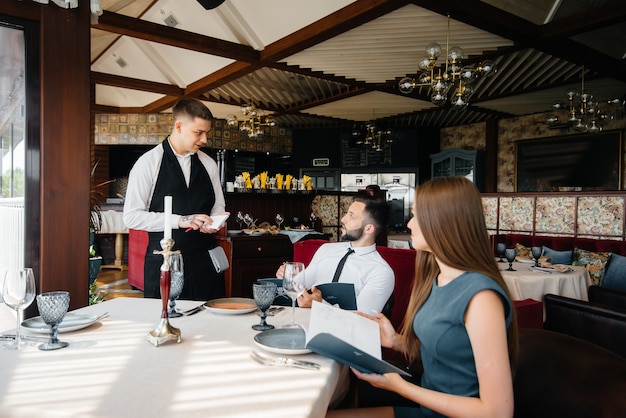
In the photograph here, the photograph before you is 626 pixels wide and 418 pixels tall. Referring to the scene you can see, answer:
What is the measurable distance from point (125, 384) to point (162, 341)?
0.29m

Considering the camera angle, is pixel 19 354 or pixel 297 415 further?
pixel 19 354

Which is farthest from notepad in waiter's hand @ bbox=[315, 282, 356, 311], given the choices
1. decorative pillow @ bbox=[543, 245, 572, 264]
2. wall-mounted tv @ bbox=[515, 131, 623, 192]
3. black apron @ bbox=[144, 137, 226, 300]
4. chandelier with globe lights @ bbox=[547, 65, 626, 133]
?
wall-mounted tv @ bbox=[515, 131, 623, 192]

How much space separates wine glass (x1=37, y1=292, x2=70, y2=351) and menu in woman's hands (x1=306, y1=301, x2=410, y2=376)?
0.72 meters

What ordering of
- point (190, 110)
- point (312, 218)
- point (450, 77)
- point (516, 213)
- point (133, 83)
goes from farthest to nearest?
point (133, 83), point (516, 213), point (312, 218), point (450, 77), point (190, 110)

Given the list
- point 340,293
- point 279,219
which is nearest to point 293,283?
point 340,293

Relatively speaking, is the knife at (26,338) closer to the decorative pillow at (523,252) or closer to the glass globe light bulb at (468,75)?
the glass globe light bulb at (468,75)

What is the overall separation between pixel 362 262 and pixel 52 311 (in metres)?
1.47

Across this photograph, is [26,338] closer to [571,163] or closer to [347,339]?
[347,339]

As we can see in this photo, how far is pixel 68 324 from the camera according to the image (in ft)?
4.93

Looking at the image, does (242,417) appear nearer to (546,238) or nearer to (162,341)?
(162,341)

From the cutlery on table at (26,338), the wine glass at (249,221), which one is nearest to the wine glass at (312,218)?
the wine glass at (249,221)

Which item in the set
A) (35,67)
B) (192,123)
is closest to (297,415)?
(192,123)

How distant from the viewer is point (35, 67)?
2.53 metres

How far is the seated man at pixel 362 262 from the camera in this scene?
2.22m
